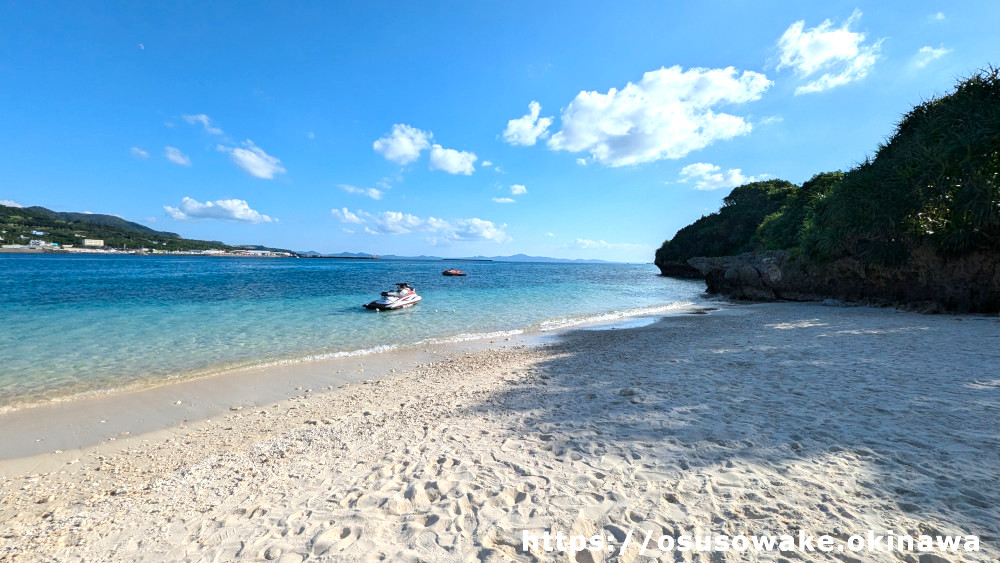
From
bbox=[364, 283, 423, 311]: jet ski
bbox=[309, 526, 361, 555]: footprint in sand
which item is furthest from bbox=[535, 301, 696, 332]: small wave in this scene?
bbox=[309, 526, 361, 555]: footprint in sand

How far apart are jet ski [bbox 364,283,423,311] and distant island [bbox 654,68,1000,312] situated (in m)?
23.2

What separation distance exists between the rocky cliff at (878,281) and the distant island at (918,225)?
0.04m

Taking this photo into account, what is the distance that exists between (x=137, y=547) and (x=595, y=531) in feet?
13.3

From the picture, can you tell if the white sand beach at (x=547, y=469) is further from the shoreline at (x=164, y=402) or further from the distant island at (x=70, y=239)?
the distant island at (x=70, y=239)

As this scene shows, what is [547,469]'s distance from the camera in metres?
4.11

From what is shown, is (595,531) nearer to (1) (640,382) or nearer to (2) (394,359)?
(1) (640,382)

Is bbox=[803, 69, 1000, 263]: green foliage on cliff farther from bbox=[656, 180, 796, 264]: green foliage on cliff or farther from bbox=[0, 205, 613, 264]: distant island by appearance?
bbox=[0, 205, 613, 264]: distant island

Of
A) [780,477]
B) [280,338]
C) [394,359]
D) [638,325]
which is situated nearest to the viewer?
[780,477]

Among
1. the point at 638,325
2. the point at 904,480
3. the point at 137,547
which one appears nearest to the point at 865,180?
the point at 638,325

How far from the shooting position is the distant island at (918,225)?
45.9 feet

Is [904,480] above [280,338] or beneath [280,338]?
above

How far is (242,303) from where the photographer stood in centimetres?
2388

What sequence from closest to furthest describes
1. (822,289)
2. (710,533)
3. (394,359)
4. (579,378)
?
1. (710,533)
2. (579,378)
3. (394,359)
4. (822,289)

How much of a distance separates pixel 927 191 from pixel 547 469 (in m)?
21.5
